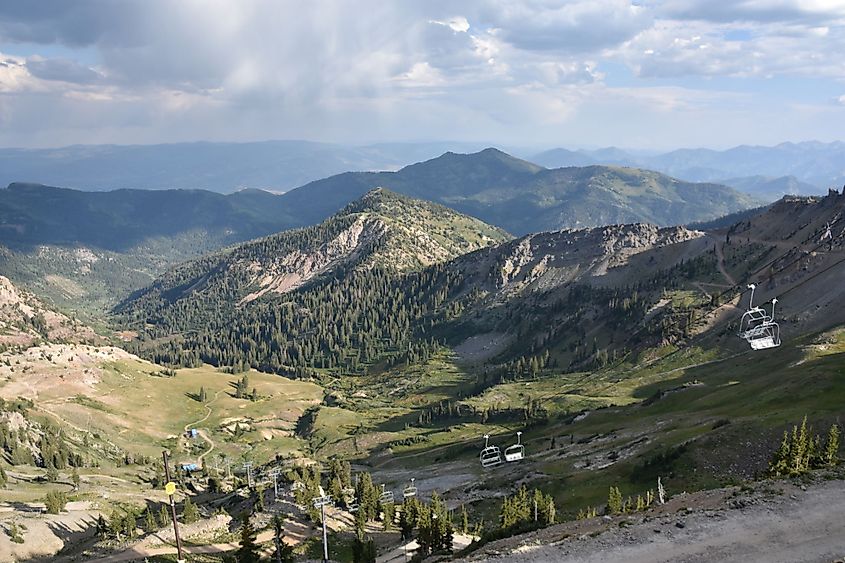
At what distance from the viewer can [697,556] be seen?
1569 inches

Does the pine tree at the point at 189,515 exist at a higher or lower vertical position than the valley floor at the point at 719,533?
lower

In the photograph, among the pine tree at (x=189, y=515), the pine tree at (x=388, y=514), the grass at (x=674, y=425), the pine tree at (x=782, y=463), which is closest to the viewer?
the pine tree at (x=782, y=463)

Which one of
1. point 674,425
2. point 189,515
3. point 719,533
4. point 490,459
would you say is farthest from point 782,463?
point 189,515

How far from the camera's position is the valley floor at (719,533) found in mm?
39625

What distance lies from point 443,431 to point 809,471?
143817mm

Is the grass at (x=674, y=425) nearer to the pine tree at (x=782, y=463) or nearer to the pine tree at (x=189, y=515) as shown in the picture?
the pine tree at (x=782, y=463)

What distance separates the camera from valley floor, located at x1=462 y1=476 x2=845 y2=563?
39.6m

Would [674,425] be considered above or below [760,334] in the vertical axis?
below

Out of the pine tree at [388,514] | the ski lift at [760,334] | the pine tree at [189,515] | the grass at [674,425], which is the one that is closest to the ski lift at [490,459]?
the grass at [674,425]

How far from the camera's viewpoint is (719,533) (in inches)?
1661

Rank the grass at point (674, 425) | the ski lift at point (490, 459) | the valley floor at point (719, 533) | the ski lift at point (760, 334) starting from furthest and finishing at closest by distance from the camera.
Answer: the ski lift at point (490, 459) < the ski lift at point (760, 334) < the grass at point (674, 425) < the valley floor at point (719, 533)

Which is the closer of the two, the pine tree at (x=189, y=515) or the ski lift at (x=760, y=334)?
the ski lift at (x=760, y=334)

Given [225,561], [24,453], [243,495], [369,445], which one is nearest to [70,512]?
[243,495]

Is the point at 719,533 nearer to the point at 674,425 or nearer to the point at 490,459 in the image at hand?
the point at 490,459
